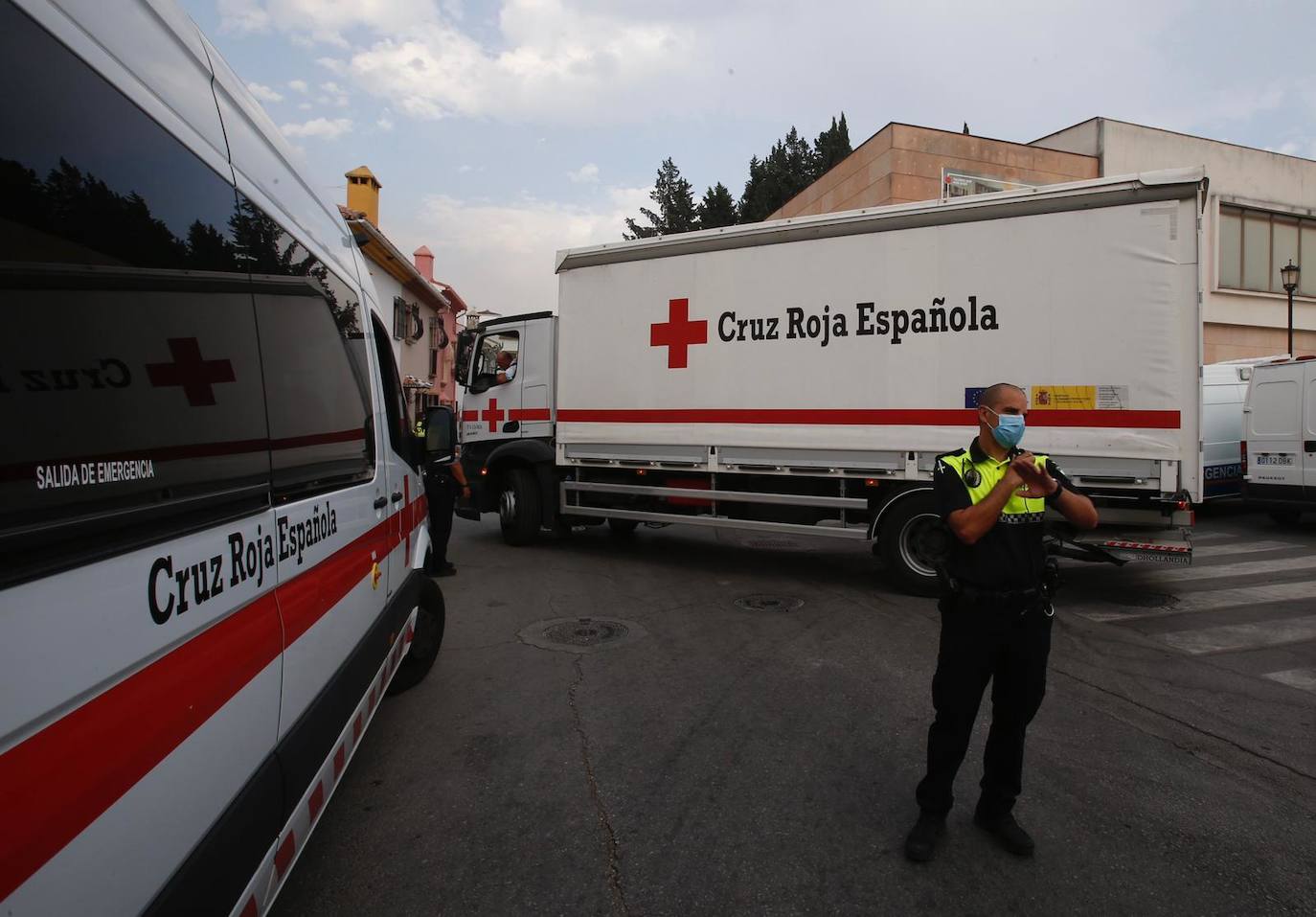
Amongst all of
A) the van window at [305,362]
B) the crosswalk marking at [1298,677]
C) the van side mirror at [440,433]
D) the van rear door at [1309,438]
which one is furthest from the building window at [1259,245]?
the van window at [305,362]

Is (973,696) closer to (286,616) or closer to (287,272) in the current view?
(286,616)

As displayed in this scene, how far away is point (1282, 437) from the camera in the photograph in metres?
10.3

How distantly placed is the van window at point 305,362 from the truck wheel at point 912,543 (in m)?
4.89

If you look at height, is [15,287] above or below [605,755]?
above

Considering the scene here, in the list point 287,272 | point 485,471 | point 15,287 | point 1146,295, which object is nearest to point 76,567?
point 15,287

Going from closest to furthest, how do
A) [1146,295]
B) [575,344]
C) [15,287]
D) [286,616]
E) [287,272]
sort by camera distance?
[15,287]
[286,616]
[287,272]
[1146,295]
[575,344]

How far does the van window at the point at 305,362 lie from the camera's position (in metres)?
2.05

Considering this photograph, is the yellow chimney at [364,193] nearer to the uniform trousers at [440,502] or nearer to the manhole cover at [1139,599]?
the uniform trousers at [440,502]

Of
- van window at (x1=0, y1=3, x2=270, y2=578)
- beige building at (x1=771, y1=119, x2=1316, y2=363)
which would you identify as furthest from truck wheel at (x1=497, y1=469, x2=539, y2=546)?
beige building at (x1=771, y1=119, x2=1316, y2=363)

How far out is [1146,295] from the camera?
19.2 feet

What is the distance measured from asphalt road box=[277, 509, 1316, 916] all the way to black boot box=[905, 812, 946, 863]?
0.04m

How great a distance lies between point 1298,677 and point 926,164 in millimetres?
16598

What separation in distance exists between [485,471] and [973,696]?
7.43m

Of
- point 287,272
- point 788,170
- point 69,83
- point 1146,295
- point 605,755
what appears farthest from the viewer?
point 788,170
